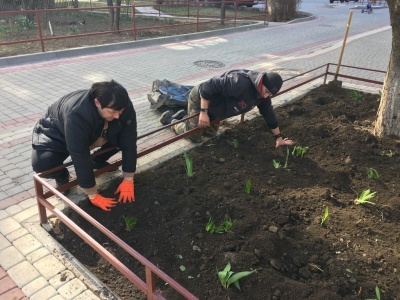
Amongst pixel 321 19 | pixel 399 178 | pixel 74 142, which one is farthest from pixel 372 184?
pixel 321 19

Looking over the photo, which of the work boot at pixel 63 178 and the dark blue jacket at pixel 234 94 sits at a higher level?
the dark blue jacket at pixel 234 94

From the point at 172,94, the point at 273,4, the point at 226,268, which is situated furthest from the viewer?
the point at 273,4

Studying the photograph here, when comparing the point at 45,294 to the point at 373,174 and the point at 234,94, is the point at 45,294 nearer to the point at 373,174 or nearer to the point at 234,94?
the point at 234,94

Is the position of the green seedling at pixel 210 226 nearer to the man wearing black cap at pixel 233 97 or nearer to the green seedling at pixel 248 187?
the green seedling at pixel 248 187

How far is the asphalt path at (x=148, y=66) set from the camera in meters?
4.79

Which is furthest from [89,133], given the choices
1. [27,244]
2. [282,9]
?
[282,9]

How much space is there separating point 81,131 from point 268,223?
5.47ft

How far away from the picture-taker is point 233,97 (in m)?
4.00

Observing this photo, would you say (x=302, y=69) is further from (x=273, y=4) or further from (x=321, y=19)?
(x=321, y=19)

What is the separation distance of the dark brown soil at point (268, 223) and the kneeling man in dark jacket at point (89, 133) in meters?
0.34

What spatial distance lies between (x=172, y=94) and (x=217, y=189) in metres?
2.64

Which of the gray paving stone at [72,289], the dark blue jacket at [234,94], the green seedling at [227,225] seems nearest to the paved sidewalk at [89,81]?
the gray paving stone at [72,289]

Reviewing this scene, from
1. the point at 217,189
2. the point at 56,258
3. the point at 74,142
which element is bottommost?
the point at 56,258

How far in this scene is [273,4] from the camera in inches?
703
